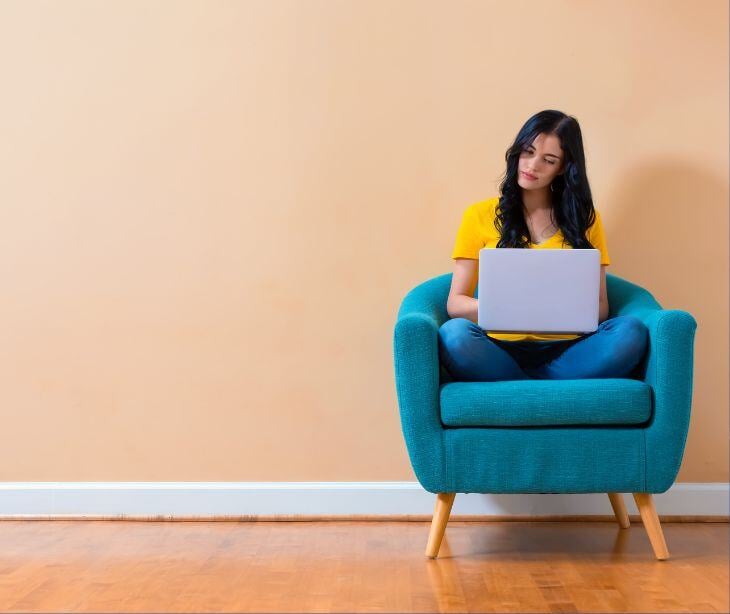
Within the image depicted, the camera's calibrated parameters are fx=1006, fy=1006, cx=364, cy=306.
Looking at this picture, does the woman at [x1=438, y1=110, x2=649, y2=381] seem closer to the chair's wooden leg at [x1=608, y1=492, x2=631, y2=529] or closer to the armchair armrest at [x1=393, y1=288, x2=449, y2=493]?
the armchair armrest at [x1=393, y1=288, x2=449, y2=493]

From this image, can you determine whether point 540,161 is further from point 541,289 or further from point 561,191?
point 541,289

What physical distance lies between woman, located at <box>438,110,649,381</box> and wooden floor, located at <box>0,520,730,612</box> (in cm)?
49

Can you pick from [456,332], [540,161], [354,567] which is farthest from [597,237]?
[354,567]

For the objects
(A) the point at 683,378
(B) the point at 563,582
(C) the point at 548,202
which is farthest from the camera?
(C) the point at 548,202

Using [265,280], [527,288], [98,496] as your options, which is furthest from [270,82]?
[98,496]

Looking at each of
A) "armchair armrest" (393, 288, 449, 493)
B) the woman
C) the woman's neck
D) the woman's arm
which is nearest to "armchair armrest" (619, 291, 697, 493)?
the woman

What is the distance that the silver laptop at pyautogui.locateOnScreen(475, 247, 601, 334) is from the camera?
102 inches

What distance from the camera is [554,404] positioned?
245 centimetres

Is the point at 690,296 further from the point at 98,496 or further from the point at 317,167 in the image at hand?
the point at 98,496

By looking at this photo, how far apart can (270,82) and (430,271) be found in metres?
0.77

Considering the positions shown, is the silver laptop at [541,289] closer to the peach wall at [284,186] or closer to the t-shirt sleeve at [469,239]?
the t-shirt sleeve at [469,239]

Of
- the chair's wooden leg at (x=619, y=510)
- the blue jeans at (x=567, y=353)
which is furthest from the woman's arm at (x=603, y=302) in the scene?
the chair's wooden leg at (x=619, y=510)

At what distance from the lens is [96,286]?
3.16m

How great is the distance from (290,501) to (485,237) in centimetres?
101
